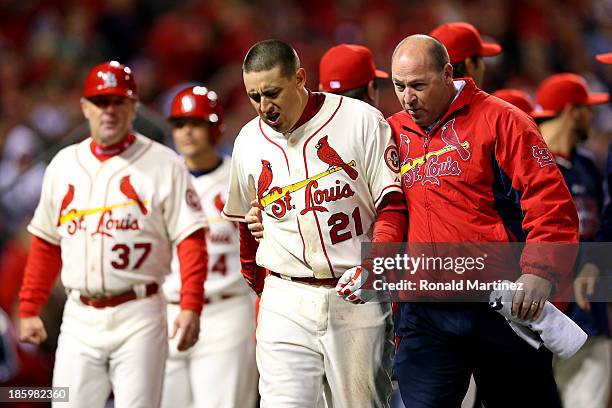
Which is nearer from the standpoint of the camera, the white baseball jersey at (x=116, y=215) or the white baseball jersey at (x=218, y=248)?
the white baseball jersey at (x=116, y=215)

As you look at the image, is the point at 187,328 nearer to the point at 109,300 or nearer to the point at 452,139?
the point at 109,300

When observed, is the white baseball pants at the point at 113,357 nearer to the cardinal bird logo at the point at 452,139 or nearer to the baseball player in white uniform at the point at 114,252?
the baseball player in white uniform at the point at 114,252

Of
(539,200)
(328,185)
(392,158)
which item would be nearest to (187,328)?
(328,185)

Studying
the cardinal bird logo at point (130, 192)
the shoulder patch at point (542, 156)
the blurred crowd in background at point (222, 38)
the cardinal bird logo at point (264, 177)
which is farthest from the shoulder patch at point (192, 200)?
the blurred crowd in background at point (222, 38)

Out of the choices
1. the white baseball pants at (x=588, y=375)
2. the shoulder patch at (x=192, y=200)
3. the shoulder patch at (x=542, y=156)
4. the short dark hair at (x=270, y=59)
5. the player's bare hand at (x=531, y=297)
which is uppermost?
the short dark hair at (x=270, y=59)

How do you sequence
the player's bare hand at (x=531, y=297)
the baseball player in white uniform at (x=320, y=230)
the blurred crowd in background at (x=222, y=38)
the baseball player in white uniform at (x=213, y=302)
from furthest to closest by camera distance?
the blurred crowd in background at (x=222, y=38)
the baseball player in white uniform at (x=213, y=302)
the baseball player in white uniform at (x=320, y=230)
the player's bare hand at (x=531, y=297)

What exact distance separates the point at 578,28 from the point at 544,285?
9.60m

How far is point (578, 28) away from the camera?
539 inches

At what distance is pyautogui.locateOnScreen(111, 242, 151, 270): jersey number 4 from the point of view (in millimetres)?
6086

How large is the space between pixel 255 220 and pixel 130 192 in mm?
1118

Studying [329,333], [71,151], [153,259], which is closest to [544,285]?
[329,333]

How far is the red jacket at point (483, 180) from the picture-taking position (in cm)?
464

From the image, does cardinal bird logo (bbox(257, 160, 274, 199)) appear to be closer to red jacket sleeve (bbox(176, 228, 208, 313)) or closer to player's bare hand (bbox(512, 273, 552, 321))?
red jacket sleeve (bbox(176, 228, 208, 313))

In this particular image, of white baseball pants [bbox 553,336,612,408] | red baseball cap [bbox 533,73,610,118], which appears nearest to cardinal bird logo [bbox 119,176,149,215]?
red baseball cap [bbox 533,73,610,118]
